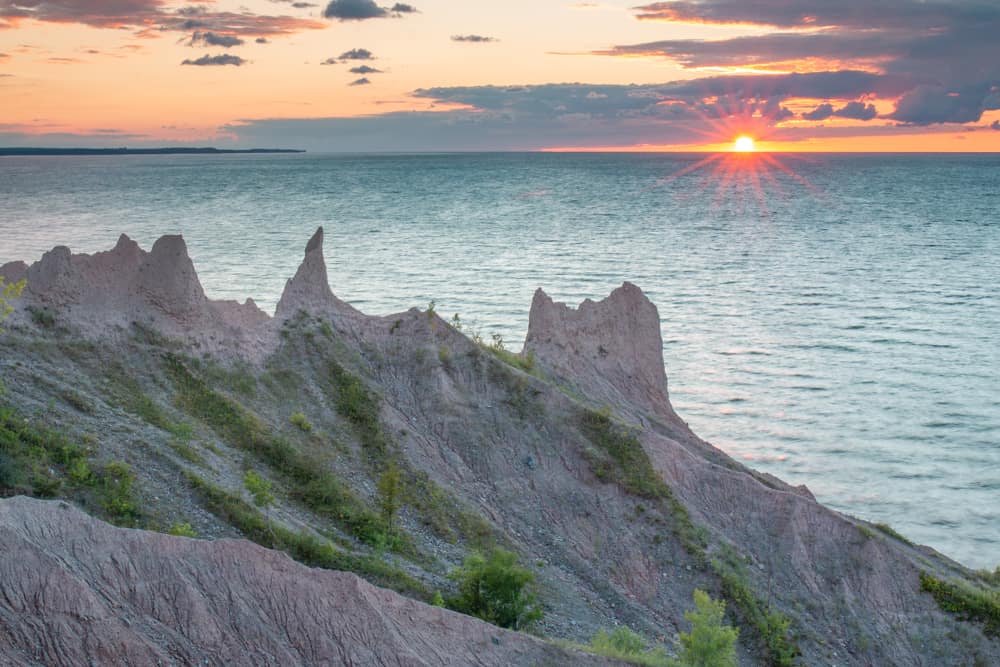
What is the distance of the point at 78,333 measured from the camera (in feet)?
113

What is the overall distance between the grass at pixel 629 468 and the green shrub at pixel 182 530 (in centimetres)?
1590

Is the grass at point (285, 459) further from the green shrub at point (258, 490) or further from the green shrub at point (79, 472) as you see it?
the green shrub at point (79, 472)

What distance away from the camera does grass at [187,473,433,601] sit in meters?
28.1

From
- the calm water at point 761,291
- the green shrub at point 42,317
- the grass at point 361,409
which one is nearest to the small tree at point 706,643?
the grass at point 361,409

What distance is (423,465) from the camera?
1416 inches

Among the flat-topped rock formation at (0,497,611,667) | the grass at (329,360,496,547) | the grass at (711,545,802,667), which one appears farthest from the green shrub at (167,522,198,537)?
the grass at (711,545,802,667)

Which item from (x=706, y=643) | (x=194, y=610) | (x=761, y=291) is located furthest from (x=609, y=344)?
(x=761, y=291)

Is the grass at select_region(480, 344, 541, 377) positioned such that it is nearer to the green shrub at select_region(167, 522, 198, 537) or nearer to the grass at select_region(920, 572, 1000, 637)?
the green shrub at select_region(167, 522, 198, 537)

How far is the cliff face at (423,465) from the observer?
3083 cm

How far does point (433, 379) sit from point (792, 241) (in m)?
105

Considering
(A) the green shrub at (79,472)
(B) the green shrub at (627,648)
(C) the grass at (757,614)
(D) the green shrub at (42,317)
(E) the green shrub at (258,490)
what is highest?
(D) the green shrub at (42,317)

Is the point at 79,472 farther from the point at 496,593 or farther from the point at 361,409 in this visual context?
the point at 496,593

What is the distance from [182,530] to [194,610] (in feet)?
16.2

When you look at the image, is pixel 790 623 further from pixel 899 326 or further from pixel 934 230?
pixel 934 230
